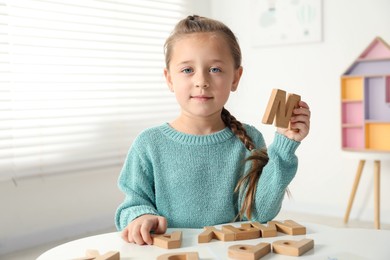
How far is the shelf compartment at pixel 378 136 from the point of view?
323 centimetres

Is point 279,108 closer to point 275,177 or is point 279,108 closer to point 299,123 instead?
point 299,123

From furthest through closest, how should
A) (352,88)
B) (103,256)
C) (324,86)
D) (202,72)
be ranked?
(324,86)
(352,88)
(202,72)
(103,256)

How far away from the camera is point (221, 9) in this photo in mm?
4227

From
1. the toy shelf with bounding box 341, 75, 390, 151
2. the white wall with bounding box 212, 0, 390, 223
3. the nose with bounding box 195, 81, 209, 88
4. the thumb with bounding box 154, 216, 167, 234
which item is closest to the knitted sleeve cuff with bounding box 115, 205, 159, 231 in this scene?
the thumb with bounding box 154, 216, 167, 234

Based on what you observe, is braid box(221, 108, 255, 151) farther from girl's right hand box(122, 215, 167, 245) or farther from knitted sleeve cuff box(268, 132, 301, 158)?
girl's right hand box(122, 215, 167, 245)

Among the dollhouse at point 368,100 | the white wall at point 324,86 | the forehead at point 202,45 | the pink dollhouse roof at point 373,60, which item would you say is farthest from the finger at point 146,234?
the pink dollhouse roof at point 373,60

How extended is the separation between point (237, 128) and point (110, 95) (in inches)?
85.8

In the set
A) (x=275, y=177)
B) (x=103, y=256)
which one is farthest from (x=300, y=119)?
(x=103, y=256)

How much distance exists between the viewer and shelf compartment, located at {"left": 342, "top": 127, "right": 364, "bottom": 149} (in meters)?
3.32

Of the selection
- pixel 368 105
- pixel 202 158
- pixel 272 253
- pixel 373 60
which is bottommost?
pixel 272 253

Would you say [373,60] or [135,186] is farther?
[373,60]

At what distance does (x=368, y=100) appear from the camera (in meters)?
3.29

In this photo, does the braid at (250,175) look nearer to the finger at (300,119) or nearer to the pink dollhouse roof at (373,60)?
the finger at (300,119)

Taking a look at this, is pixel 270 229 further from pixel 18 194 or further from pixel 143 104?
pixel 143 104
